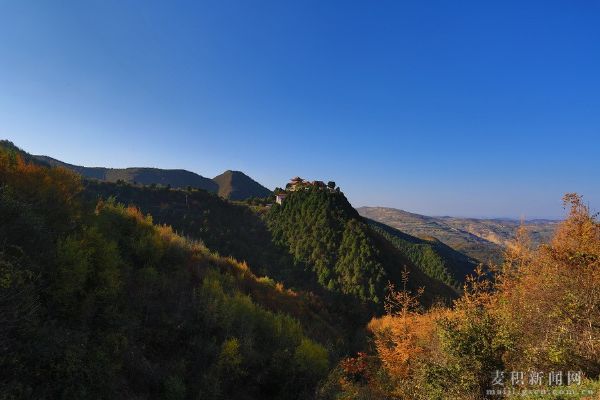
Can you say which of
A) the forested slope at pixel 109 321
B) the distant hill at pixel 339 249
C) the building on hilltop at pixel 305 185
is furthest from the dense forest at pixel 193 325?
the building on hilltop at pixel 305 185

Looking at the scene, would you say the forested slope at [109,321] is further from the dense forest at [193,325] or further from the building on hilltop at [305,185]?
the building on hilltop at [305,185]

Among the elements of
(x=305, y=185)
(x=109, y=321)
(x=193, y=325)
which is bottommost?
(x=193, y=325)

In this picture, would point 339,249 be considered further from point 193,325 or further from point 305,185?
point 193,325

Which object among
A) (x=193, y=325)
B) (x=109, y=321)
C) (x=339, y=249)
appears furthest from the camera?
(x=339, y=249)

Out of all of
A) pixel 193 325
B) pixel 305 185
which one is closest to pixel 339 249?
pixel 305 185

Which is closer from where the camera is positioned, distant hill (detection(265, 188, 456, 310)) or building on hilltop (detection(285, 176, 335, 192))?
distant hill (detection(265, 188, 456, 310))

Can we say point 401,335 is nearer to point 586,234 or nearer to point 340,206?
point 586,234

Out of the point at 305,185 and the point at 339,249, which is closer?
the point at 339,249

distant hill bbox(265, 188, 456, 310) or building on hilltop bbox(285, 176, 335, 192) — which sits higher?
building on hilltop bbox(285, 176, 335, 192)

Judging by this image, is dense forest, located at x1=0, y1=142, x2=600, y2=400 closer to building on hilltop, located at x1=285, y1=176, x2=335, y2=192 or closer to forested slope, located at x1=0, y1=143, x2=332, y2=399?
forested slope, located at x1=0, y1=143, x2=332, y2=399

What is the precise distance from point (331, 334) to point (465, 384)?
51.0 feet

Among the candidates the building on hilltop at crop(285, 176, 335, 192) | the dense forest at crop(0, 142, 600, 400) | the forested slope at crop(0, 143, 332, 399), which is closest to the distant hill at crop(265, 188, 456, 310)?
the building on hilltop at crop(285, 176, 335, 192)

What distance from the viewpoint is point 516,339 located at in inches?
392

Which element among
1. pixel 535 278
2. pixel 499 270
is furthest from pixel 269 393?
pixel 499 270
